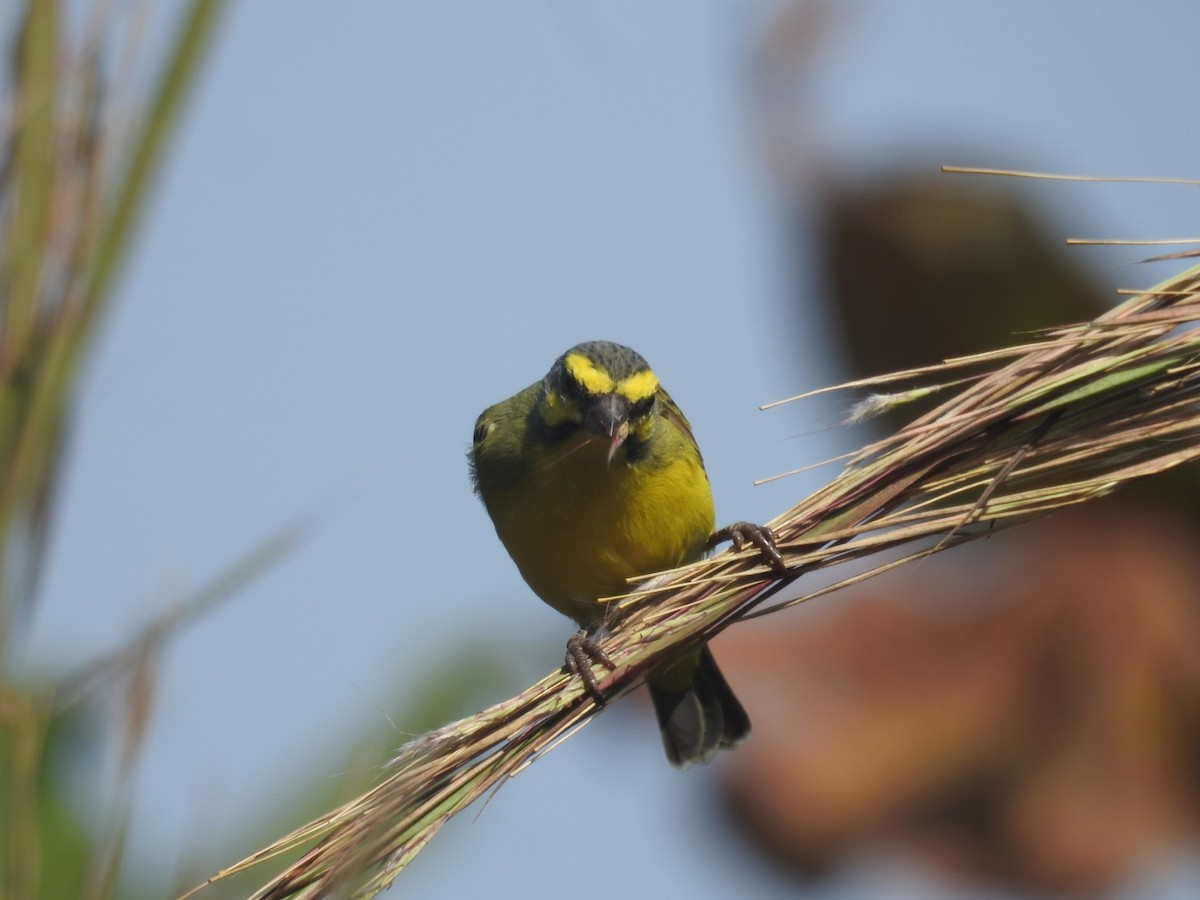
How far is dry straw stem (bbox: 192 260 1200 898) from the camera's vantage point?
2.43 m

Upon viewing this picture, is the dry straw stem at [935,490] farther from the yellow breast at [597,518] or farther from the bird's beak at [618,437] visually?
the yellow breast at [597,518]

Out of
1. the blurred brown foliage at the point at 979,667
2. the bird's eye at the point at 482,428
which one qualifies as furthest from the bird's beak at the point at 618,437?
the blurred brown foliage at the point at 979,667

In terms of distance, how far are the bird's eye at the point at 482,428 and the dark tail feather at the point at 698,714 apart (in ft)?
4.31

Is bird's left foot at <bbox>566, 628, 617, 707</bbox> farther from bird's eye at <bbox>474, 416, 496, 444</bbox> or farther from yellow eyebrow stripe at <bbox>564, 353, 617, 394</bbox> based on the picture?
bird's eye at <bbox>474, 416, 496, 444</bbox>

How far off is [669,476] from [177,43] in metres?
4.07

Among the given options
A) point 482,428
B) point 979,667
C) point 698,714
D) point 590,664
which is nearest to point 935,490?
point 590,664

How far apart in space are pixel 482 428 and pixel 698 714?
1592mm

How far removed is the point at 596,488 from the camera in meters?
5.19

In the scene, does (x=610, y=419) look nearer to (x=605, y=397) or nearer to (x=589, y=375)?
(x=605, y=397)

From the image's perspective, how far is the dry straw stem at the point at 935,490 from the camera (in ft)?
7.98

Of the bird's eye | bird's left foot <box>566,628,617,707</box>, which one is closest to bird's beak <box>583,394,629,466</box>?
the bird's eye

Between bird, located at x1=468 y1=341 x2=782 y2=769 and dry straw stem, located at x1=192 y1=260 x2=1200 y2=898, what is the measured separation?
2287 millimetres

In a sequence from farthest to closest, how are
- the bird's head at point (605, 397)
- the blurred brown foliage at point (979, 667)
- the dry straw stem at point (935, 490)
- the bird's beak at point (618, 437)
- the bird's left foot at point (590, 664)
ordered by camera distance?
the blurred brown foliage at point (979, 667) → the bird's head at point (605, 397) → the bird's beak at point (618, 437) → the bird's left foot at point (590, 664) → the dry straw stem at point (935, 490)

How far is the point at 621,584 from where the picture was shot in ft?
17.2
